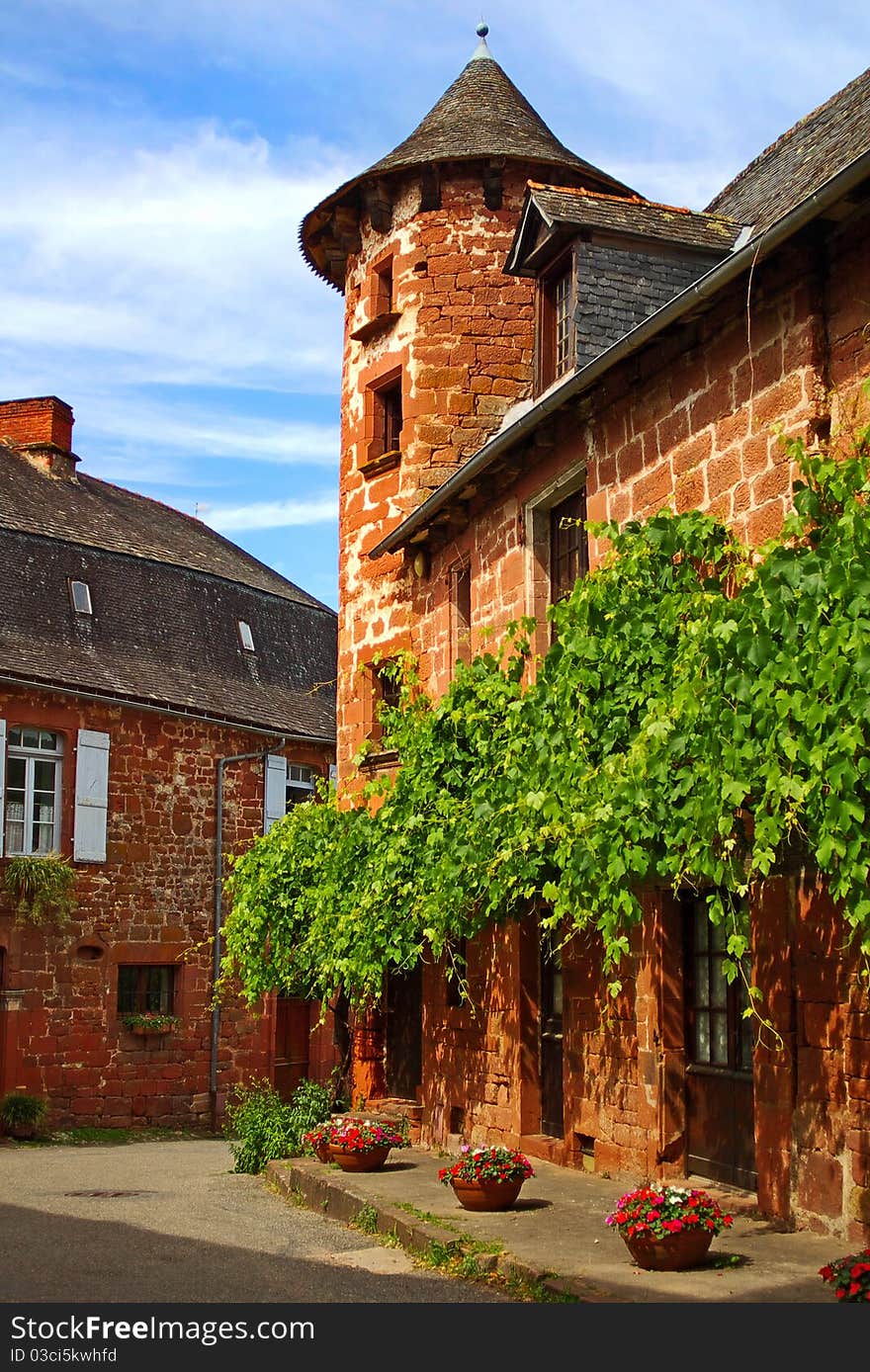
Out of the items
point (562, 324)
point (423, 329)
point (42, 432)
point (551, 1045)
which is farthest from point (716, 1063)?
point (42, 432)

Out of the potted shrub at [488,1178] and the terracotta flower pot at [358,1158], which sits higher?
the potted shrub at [488,1178]

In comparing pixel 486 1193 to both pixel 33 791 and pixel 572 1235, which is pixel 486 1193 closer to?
pixel 572 1235

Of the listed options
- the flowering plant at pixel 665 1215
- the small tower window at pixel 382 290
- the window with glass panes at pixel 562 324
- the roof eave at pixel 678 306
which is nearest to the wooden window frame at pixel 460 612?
the roof eave at pixel 678 306

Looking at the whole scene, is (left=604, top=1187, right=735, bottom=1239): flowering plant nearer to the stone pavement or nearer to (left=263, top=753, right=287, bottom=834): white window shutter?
the stone pavement

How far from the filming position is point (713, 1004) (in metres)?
9.17

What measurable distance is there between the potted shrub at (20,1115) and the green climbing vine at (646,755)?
5646 millimetres

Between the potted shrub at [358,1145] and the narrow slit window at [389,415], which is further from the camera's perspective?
the narrow slit window at [389,415]

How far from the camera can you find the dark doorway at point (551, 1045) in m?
11.2

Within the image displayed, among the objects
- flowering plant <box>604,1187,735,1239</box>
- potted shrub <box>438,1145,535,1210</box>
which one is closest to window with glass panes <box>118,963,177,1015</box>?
potted shrub <box>438,1145,535,1210</box>

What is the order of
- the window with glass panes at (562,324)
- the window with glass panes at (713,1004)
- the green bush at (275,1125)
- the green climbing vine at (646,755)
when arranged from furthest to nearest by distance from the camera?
the green bush at (275,1125)
the window with glass panes at (562,324)
the window with glass panes at (713,1004)
the green climbing vine at (646,755)

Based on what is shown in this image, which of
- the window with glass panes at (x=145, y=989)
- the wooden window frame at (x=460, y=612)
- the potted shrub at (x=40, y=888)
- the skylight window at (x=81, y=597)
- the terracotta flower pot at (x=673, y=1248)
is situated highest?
the skylight window at (x=81, y=597)

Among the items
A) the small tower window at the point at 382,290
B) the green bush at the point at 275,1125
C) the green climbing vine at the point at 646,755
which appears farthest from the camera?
the small tower window at the point at 382,290

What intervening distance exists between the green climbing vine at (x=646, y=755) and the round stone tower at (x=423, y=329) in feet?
6.60

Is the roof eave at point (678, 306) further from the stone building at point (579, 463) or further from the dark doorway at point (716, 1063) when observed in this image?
the dark doorway at point (716, 1063)
